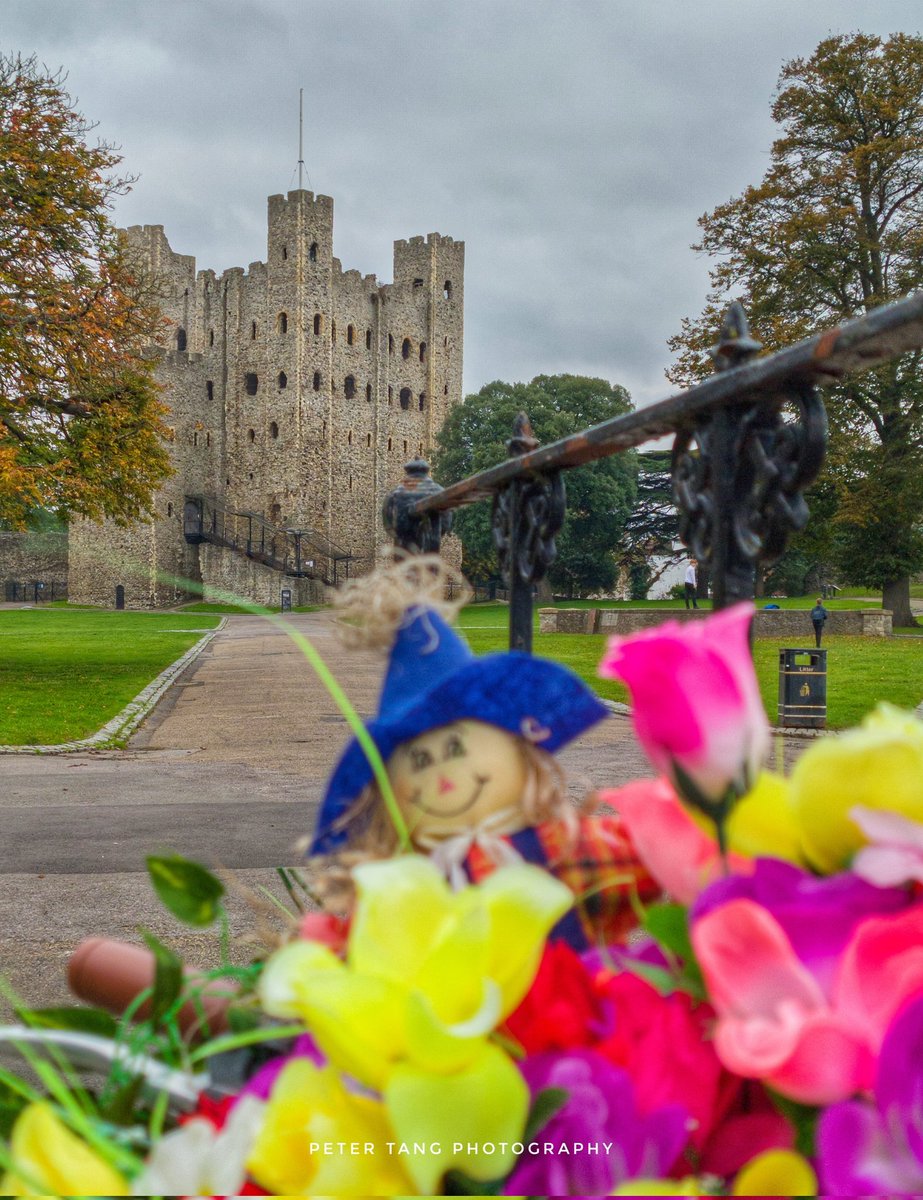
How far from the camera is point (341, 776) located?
0.96m

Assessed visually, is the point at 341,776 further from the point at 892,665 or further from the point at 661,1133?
the point at 892,665

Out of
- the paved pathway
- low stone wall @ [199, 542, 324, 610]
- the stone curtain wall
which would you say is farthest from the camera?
the stone curtain wall

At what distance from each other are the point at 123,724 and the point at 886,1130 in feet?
35.8

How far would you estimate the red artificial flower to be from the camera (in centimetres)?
62

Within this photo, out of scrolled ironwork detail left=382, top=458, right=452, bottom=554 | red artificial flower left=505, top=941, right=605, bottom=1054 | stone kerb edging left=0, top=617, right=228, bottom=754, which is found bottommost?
stone kerb edging left=0, top=617, right=228, bottom=754

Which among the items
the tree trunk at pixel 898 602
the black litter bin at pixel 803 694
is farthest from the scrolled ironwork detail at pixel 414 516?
the tree trunk at pixel 898 602

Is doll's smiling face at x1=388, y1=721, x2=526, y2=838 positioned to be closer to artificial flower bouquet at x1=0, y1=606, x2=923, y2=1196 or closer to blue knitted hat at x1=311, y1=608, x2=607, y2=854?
blue knitted hat at x1=311, y1=608, x2=607, y2=854

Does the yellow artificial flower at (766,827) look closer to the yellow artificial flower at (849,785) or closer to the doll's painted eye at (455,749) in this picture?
the yellow artificial flower at (849,785)

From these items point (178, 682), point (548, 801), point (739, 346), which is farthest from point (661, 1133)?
point (178, 682)

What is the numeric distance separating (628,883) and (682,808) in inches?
5.4

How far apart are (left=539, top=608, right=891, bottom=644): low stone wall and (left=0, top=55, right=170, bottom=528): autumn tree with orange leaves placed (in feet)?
38.9

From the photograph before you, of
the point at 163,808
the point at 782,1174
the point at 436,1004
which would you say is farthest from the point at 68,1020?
the point at 163,808

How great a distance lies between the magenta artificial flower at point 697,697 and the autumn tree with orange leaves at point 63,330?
14.8 m

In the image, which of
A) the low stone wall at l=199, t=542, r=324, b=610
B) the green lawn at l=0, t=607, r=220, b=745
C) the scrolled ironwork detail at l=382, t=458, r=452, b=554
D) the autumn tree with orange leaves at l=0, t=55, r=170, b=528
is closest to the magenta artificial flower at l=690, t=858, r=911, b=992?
the scrolled ironwork detail at l=382, t=458, r=452, b=554
